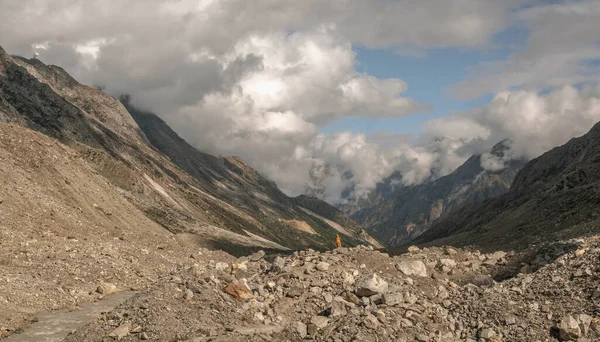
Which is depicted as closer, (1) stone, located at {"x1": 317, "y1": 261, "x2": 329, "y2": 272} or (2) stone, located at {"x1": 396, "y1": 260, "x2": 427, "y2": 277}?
(1) stone, located at {"x1": 317, "y1": 261, "x2": 329, "y2": 272}

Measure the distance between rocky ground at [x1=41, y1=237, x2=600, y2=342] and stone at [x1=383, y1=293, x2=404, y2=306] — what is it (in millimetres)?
49

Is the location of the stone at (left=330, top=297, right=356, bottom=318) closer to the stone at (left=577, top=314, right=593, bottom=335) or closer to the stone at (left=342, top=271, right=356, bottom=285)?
the stone at (left=342, top=271, right=356, bottom=285)

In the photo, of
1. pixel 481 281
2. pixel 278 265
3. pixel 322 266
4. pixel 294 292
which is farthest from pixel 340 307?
pixel 481 281

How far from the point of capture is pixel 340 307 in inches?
945

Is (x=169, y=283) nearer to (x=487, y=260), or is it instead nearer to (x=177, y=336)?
(x=177, y=336)

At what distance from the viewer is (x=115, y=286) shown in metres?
33.8

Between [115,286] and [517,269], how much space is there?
91.4 ft

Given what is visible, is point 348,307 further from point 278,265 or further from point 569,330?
point 569,330

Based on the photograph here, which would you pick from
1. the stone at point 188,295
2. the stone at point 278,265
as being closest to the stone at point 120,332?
the stone at point 188,295

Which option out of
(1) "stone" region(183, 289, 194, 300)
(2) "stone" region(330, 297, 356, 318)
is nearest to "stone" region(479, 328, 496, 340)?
(2) "stone" region(330, 297, 356, 318)

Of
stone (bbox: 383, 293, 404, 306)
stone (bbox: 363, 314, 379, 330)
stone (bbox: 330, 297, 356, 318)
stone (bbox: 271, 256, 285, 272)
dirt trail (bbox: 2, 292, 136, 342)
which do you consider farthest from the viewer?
stone (bbox: 271, 256, 285, 272)

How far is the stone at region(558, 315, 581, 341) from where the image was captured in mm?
22312

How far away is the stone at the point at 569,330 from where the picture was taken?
73.2ft

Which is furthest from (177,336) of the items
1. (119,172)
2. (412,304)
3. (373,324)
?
(119,172)
